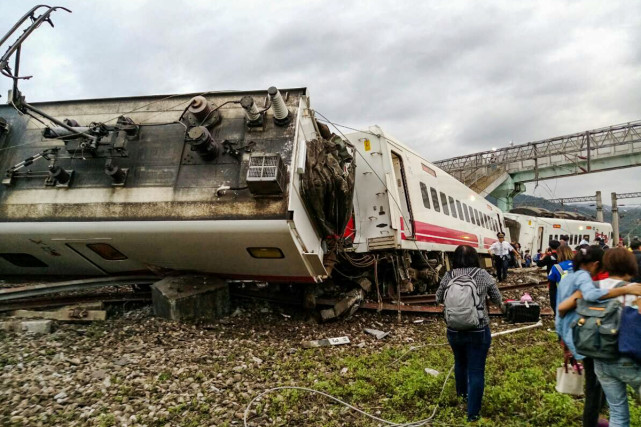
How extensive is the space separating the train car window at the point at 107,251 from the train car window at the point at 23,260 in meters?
1.22

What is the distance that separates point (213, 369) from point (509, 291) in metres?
9.05

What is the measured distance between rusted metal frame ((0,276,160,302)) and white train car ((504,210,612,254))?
717 inches

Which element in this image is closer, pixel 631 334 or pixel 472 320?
pixel 631 334

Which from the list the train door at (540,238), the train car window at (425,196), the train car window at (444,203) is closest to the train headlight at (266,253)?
the train car window at (425,196)

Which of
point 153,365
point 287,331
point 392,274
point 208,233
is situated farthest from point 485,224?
point 153,365

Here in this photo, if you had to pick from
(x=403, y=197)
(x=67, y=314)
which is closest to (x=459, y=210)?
(x=403, y=197)

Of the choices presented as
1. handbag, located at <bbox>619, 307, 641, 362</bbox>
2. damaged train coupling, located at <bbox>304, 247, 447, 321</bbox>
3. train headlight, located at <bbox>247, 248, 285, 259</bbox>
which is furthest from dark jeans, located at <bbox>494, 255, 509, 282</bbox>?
handbag, located at <bbox>619, 307, 641, 362</bbox>

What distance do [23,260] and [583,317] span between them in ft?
24.9

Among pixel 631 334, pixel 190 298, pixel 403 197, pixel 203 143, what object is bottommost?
pixel 190 298

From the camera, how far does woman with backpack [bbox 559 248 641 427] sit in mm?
2398

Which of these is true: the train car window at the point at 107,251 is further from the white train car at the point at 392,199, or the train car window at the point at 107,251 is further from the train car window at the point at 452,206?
the train car window at the point at 452,206

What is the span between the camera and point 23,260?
6375 millimetres

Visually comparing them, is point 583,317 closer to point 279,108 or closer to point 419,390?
point 419,390

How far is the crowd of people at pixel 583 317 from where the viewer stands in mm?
2432
